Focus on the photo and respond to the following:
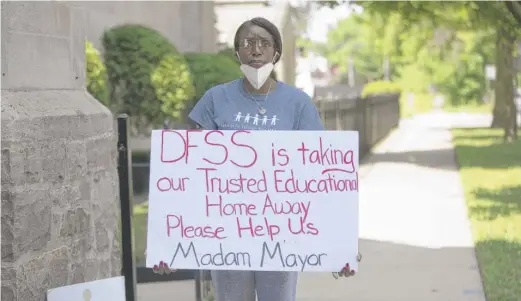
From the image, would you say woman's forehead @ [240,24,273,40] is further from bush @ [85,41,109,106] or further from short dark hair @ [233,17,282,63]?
bush @ [85,41,109,106]

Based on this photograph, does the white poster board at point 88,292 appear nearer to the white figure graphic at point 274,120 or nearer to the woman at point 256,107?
the woman at point 256,107

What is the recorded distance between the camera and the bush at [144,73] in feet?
49.1

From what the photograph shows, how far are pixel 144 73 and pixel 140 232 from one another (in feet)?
14.8

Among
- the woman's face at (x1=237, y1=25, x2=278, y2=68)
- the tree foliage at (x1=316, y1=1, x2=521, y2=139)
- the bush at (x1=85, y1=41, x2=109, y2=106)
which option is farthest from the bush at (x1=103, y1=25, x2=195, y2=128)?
the woman's face at (x1=237, y1=25, x2=278, y2=68)

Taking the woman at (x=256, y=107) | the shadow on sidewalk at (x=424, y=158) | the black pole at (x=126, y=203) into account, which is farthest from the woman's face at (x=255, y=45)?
Result: the shadow on sidewalk at (x=424, y=158)

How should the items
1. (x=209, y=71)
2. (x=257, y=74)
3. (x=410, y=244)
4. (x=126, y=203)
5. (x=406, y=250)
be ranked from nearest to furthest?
1. (x=257, y=74)
2. (x=126, y=203)
3. (x=406, y=250)
4. (x=410, y=244)
5. (x=209, y=71)

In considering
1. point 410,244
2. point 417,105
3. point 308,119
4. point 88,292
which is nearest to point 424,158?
point 410,244

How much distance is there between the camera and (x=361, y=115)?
22016 mm

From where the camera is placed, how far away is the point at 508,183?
50.5ft

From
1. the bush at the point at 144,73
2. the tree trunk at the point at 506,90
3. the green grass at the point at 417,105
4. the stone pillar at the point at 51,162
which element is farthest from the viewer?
the green grass at the point at 417,105

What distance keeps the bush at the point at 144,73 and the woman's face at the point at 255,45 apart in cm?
1091

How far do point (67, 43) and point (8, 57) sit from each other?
0.82 m

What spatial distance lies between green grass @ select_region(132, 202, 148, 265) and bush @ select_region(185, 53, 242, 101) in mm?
3309

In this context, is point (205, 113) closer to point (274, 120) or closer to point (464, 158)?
point (274, 120)
